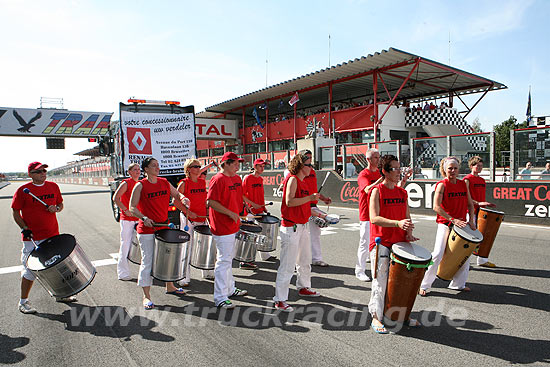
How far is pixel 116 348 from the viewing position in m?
3.51

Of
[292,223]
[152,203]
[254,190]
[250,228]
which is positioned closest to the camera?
[292,223]

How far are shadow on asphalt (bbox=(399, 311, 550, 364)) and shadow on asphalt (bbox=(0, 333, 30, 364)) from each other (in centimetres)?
378

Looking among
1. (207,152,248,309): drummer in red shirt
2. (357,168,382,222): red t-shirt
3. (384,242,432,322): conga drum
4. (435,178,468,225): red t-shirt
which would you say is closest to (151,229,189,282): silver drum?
(207,152,248,309): drummer in red shirt

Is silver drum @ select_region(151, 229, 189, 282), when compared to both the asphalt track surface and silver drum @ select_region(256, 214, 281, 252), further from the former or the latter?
silver drum @ select_region(256, 214, 281, 252)

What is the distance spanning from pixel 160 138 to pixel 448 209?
820cm

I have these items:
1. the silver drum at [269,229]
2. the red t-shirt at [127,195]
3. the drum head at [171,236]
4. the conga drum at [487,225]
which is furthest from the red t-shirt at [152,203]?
the conga drum at [487,225]

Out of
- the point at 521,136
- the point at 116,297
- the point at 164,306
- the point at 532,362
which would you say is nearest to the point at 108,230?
the point at 116,297

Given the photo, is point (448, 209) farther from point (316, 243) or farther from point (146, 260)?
point (146, 260)

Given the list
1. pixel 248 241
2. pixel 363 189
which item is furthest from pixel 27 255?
pixel 363 189

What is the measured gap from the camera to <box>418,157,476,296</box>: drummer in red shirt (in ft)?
15.7

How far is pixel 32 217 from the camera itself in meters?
4.62

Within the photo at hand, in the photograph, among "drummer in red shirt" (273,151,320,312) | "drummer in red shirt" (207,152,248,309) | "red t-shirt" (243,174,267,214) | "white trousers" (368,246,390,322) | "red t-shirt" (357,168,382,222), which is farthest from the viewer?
"red t-shirt" (243,174,267,214)

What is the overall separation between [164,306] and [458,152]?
1020 cm

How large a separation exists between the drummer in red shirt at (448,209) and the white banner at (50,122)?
30.8m
